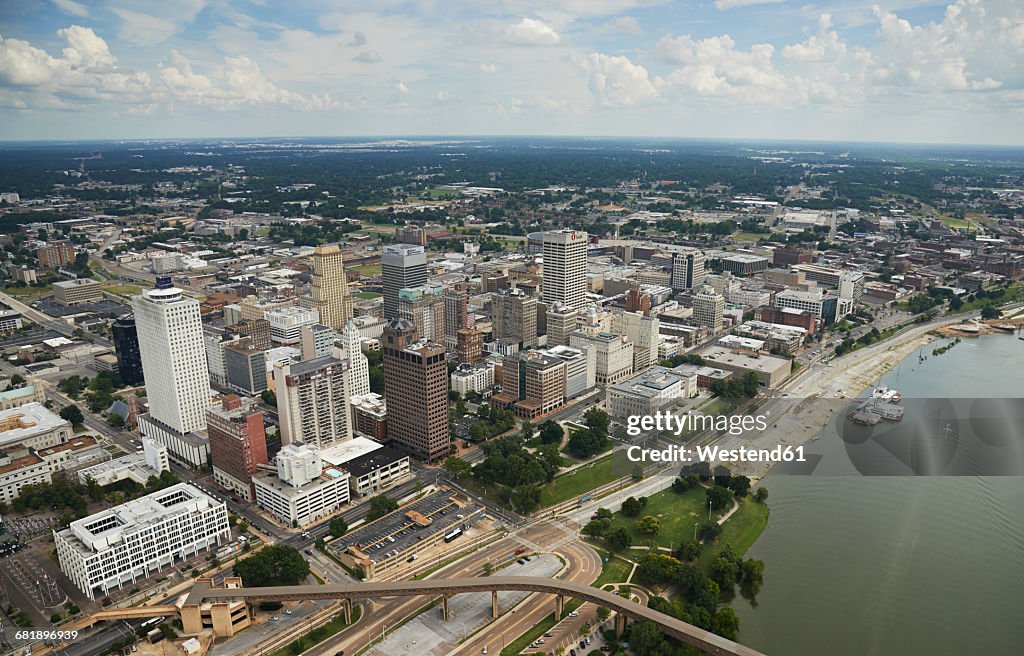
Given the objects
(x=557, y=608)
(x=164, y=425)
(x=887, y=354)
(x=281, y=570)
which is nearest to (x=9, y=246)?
(x=164, y=425)

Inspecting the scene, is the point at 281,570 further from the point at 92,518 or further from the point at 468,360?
the point at 468,360

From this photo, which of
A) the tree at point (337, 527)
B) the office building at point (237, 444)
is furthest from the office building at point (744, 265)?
the tree at point (337, 527)

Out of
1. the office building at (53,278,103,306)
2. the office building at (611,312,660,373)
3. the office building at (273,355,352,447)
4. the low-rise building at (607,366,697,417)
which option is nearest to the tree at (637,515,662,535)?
the low-rise building at (607,366,697,417)

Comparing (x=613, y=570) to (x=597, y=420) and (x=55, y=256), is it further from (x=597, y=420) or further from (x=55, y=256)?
(x=55, y=256)

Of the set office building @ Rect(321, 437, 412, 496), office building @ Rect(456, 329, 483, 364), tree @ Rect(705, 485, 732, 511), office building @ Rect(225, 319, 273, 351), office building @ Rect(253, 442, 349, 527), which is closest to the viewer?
office building @ Rect(253, 442, 349, 527)

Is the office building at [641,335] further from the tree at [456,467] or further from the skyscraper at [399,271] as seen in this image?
the tree at [456,467]

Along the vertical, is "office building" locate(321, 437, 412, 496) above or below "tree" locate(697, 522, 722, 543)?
above

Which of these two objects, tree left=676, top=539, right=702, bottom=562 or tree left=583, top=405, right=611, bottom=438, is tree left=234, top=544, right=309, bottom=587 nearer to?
tree left=676, top=539, right=702, bottom=562
